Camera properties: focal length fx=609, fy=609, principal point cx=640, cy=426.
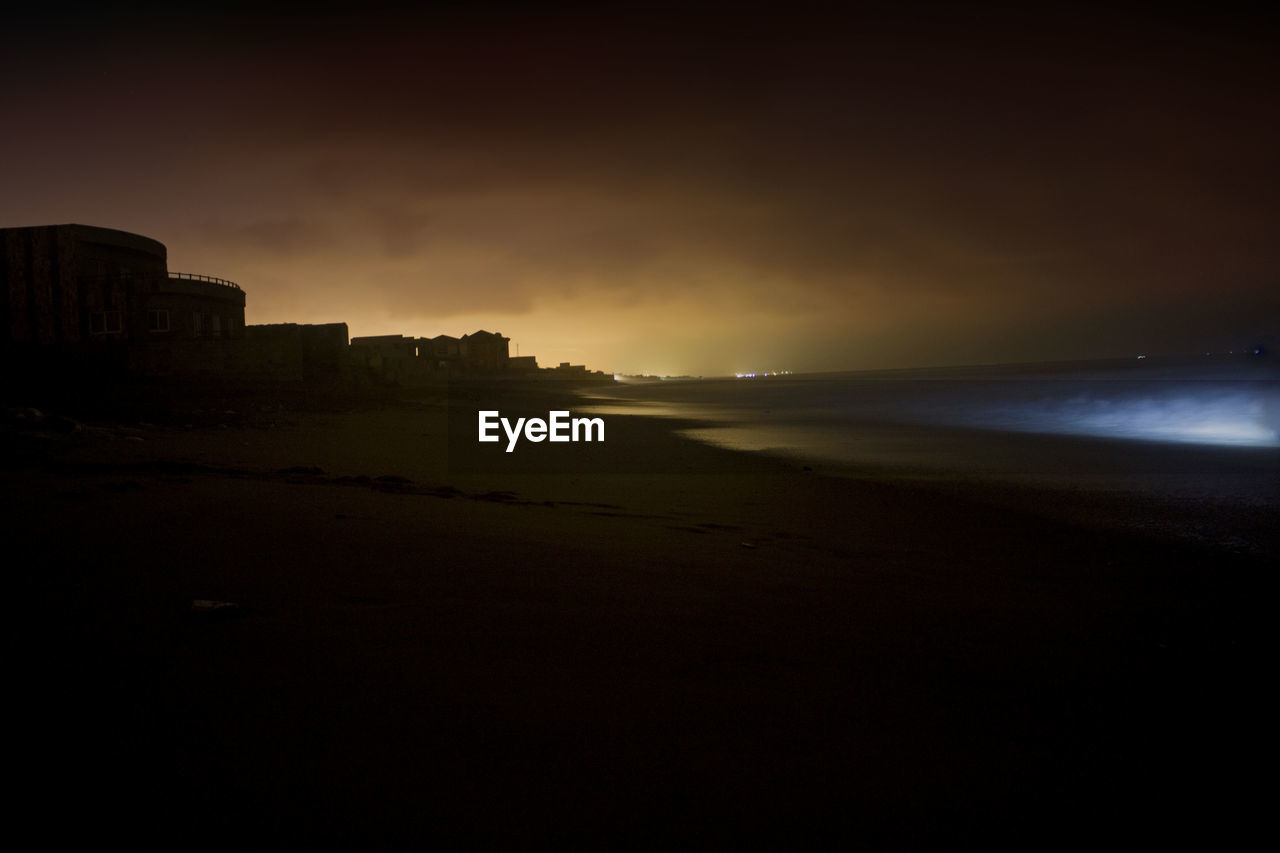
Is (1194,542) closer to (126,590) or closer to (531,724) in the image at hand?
(531,724)

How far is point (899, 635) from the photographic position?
118 inches

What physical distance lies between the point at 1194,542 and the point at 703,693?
19.9ft

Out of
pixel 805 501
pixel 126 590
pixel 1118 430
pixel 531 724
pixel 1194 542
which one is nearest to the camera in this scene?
pixel 531 724

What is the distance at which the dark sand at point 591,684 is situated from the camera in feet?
5.25

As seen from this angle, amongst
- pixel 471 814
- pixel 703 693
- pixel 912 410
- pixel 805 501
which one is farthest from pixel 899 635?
pixel 912 410

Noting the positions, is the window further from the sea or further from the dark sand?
the dark sand

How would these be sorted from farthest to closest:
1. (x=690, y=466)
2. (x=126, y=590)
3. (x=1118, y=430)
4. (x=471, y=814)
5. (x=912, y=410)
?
(x=912, y=410) < (x=1118, y=430) < (x=690, y=466) < (x=126, y=590) < (x=471, y=814)
